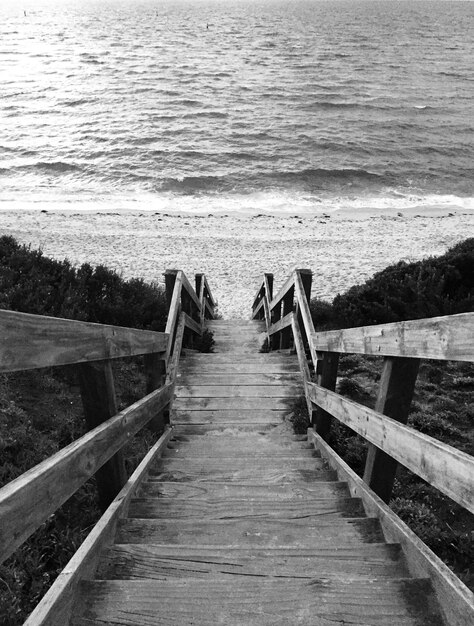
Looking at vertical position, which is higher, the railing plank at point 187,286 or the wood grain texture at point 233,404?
the railing plank at point 187,286

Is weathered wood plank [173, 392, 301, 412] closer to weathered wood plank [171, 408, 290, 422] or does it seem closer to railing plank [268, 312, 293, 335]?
weathered wood plank [171, 408, 290, 422]

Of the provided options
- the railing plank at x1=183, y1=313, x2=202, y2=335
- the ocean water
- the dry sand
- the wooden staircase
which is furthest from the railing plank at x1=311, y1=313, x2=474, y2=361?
the ocean water

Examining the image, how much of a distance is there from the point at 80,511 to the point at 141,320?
4.37 meters

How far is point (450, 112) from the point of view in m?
43.5

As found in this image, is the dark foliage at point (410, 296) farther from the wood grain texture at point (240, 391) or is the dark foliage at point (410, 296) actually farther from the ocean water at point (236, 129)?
the ocean water at point (236, 129)

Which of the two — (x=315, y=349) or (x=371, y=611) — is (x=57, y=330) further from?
(x=315, y=349)

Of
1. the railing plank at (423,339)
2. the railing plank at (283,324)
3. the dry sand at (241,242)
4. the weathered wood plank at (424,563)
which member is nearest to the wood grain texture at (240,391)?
the railing plank at (283,324)

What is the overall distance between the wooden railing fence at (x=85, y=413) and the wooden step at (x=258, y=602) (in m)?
0.44

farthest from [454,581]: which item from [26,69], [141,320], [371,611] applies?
[26,69]

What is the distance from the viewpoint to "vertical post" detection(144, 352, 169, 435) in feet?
14.5

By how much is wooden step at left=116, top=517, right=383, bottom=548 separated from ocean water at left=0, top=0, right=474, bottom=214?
21201mm

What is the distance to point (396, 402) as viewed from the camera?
9.02 feet

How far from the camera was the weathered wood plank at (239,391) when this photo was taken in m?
5.57

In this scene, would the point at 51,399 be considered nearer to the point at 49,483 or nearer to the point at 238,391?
the point at 238,391
